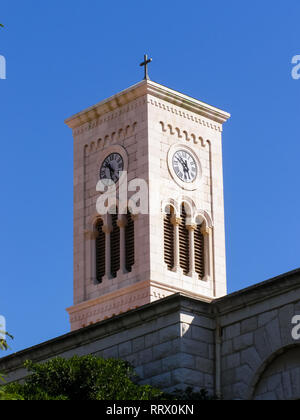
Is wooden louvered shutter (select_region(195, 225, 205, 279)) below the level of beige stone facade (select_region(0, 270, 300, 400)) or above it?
above

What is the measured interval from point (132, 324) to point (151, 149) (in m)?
29.5

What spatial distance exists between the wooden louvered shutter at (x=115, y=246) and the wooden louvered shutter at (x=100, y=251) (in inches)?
23.8

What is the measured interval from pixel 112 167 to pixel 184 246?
4.35 metres

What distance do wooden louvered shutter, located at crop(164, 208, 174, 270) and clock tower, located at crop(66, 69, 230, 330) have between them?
4 centimetres

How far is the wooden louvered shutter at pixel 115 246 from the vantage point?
2564 inches

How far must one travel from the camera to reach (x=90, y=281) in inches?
2591

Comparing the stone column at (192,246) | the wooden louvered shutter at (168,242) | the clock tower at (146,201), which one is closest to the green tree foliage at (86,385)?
the clock tower at (146,201)

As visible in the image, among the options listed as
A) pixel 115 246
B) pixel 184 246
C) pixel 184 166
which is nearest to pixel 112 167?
pixel 184 166

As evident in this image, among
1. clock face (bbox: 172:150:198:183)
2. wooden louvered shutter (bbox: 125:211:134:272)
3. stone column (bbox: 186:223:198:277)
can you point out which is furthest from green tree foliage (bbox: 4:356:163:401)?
clock face (bbox: 172:150:198:183)

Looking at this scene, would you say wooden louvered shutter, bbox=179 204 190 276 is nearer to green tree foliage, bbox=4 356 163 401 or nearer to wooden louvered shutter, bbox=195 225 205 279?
wooden louvered shutter, bbox=195 225 205 279

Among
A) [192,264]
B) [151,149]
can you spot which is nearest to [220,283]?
[192,264]

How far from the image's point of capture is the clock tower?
64.3 m
